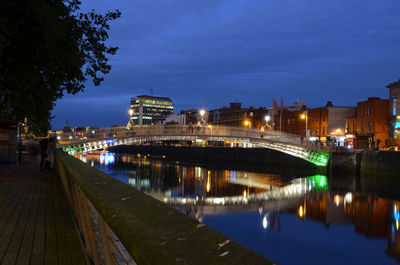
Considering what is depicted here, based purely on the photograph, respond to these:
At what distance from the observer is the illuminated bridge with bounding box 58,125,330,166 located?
40.4m

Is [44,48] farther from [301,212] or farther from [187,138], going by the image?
[187,138]

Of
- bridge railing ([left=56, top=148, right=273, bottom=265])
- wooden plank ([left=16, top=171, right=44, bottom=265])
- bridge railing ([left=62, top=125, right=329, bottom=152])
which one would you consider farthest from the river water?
bridge railing ([left=56, top=148, right=273, bottom=265])

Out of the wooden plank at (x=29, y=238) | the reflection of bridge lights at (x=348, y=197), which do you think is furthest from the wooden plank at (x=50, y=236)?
the reflection of bridge lights at (x=348, y=197)

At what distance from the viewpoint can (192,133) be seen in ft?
138

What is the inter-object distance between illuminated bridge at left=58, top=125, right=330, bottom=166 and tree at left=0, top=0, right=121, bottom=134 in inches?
865

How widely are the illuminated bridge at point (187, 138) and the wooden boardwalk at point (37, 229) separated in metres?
29.6

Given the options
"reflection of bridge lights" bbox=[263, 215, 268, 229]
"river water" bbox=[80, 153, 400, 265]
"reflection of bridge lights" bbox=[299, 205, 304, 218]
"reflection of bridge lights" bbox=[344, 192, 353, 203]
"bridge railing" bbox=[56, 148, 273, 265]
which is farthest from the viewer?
"reflection of bridge lights" bbox=[344, 192, 353, 203]

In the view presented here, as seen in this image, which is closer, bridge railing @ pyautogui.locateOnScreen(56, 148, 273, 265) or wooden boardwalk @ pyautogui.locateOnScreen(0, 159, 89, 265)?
bridge railing @ pyautogui.locateOnScreen(56, 148, 273, 265)

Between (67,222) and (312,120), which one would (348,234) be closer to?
(67,222)

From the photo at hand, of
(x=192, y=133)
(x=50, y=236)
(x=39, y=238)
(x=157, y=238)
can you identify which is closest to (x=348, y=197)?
(x=192, y=133)

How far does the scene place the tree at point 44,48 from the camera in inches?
437

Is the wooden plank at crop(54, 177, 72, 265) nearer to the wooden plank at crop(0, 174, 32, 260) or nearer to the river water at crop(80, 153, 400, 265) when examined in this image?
the wooden plank at crop(0, 174, 32, 260)

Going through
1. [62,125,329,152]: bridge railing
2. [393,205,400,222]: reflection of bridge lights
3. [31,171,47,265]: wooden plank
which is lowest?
[393,205,400,222]: reflection of bridge lights

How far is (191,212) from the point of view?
22.4 metres
